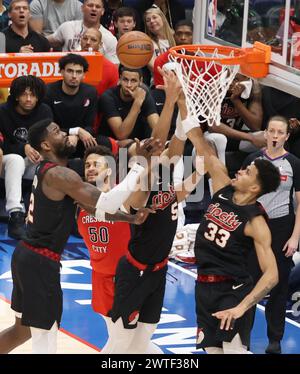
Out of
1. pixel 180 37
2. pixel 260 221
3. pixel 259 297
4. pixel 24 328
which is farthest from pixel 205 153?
pixel 180 37

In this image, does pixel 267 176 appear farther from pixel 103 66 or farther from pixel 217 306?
pixel 103 66

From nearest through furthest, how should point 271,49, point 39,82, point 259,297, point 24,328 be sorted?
point 259,297 → point 24,328 → point 271,49 → point 39,82

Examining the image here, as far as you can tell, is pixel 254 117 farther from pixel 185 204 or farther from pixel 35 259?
pixel 35 259

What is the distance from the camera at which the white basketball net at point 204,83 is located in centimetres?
853

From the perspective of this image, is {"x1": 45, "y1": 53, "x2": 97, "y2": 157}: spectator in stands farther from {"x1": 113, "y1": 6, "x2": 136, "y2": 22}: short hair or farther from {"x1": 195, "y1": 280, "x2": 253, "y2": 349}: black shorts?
{"x1": 195, "y1": 280, "x2": 253, "y2": 349}: black shorts

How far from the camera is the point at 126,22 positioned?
1291 cm

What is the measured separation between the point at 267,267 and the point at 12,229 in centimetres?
451

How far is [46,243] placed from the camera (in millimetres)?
7883

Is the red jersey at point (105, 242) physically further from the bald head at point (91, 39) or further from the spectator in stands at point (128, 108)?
the bald head at point (91, 39)

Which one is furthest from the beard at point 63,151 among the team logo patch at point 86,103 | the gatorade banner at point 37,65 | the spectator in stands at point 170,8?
the spectator in stands at point 170,8

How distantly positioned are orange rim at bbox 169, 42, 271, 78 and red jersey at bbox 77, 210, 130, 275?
1568 millimetres

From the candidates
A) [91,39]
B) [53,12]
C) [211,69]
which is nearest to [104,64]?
[91,39]

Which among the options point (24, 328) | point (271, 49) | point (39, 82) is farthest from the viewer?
point (39, 82)

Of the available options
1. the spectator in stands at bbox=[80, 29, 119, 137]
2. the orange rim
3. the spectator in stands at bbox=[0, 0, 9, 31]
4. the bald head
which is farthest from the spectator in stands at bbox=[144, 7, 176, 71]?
the orange rim
